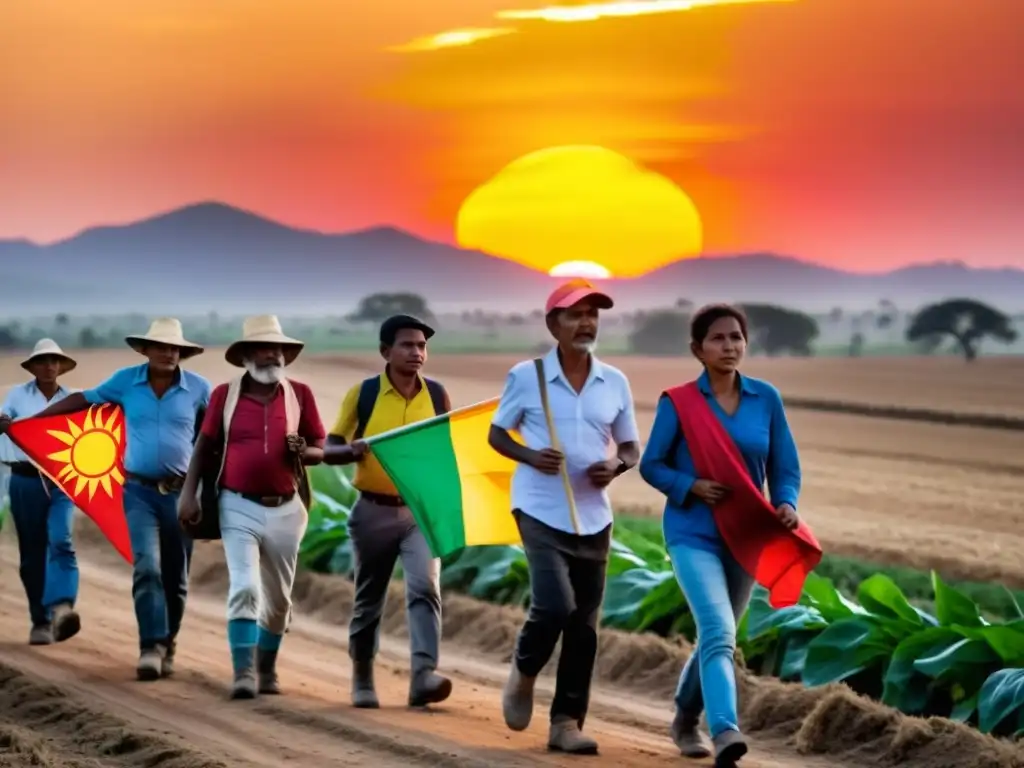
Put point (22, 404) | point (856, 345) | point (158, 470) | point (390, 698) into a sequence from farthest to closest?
1. point (856, 345)
2. point (22, 404)
3. point (158, 470)
4. point (390, 698)

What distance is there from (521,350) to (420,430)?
24865mm

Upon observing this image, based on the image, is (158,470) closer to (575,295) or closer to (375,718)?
(375,718)

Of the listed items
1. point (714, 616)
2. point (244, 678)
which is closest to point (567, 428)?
point (714, 616)

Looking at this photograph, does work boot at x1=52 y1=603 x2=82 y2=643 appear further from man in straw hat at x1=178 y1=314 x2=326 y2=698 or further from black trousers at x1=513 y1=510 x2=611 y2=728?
black trousers at x1=513 y1=510 x2=611 y2=728

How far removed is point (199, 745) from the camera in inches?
413

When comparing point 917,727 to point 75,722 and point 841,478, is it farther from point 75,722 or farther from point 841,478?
point 841,478

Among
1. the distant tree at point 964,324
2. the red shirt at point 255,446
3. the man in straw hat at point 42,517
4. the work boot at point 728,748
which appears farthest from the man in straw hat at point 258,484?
the distant tree at point 964,324

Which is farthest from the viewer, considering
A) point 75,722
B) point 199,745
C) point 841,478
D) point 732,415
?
point 841,478

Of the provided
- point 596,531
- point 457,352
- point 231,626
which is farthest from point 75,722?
point 457,352

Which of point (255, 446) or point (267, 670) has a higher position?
point (255, 446)

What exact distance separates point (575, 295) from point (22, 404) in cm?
576

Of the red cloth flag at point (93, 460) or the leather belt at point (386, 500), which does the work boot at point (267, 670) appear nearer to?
the leather belt at point (386, 500)

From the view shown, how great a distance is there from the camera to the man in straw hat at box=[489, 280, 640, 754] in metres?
10.1

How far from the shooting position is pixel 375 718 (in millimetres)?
11195
